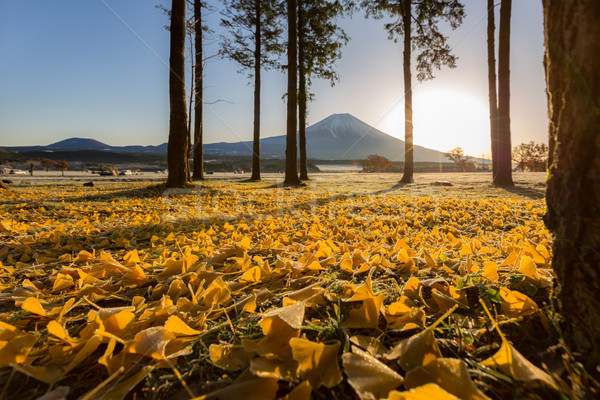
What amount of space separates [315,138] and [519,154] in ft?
479

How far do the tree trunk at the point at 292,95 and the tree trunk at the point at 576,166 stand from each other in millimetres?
8805

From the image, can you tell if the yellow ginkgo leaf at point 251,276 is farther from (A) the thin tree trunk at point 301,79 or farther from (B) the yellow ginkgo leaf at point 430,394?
(A) the thin tree trunk at point 301,79

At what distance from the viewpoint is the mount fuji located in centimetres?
15712

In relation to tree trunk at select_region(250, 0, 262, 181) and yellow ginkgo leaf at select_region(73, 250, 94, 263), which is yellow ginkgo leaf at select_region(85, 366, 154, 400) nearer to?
yellow ginkgo leaf at select_region(73, 250, 94, 263)

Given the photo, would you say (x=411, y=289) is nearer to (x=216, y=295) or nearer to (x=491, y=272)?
(x=491, y=272)

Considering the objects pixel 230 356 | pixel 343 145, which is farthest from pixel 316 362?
pixel 343 145

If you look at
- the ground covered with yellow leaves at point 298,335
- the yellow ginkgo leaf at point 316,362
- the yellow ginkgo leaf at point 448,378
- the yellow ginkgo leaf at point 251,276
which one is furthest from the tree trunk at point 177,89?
the yellow ginkgo leaf at point 448,378

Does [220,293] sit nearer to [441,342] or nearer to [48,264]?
[441,342]

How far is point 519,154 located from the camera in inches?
1805

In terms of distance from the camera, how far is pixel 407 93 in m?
11.0

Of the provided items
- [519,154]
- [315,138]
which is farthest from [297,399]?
[315,138]

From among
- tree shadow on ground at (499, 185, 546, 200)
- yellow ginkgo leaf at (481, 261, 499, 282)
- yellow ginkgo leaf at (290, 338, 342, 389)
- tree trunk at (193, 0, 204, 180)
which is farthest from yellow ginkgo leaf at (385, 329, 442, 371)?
tree trunk at (193, 0, 204, 180)

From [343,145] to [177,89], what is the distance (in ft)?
562

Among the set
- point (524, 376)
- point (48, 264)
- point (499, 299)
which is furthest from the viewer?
point (48, 264)
